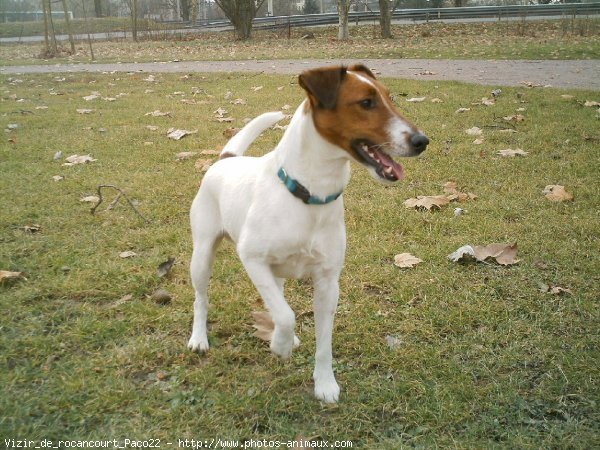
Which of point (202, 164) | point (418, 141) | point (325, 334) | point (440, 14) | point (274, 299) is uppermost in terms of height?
point (440, 14)

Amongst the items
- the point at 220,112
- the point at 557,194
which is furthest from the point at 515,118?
the point at 220,112

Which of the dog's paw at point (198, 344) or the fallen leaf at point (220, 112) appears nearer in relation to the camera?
the dog's paw at point (198, 344)

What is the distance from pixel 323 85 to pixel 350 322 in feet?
4.86

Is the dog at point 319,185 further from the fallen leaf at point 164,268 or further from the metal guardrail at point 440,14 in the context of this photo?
the metal guardrail at point 440,14

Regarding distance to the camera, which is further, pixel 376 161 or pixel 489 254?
pixel 489 254

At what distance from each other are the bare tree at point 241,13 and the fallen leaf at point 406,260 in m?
27.7

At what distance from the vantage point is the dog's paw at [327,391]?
102 inches

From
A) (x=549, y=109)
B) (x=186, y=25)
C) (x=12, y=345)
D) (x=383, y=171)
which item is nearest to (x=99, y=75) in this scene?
(x=549, y=109)

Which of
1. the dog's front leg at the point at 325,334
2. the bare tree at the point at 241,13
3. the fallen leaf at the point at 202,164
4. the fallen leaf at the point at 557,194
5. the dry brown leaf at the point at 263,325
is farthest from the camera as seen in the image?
the bare tree at the point at 241,13

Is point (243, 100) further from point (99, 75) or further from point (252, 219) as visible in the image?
point (252, 219)

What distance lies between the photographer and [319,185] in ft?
7.89

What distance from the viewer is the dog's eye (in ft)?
8.02

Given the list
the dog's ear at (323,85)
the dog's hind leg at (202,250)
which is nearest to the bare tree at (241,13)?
the dog's hind leg at (202,250)

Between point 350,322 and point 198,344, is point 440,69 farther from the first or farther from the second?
point 198,344
